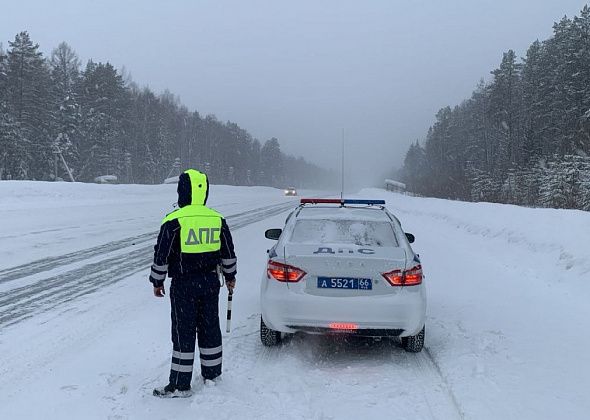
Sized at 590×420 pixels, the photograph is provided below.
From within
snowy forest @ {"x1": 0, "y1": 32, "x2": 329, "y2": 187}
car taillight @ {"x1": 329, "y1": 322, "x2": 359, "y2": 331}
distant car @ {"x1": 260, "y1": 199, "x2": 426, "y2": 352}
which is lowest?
car taillight @ {"x1": 329, "y1": 322, "x2": 359, "y2": 331}

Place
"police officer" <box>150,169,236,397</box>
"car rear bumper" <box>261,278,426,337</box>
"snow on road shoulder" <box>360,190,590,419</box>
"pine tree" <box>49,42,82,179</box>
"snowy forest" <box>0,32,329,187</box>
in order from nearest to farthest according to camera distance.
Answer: "police officer" <box>150,169,236,397</box>, "snow on road shoulder" <box>360,190,590,419</box>, "car rear bumper" <box>261,278,426,337</box>, "snowy forest" <box>0,32,329,187</box>, "pine tree" <box>49,42,82,179</box>

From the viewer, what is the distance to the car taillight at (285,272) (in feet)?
15.4

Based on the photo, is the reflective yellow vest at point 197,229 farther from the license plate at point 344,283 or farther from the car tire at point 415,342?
the car tire at point 415,342

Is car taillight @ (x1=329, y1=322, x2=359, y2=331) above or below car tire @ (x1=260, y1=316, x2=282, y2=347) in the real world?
above

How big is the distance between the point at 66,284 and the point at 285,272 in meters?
4.59

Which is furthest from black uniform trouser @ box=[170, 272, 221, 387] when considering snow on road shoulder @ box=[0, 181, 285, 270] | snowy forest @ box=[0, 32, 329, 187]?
snowy forest @ box=[0, 32, 329, 187]

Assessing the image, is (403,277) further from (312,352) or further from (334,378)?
(312,352)

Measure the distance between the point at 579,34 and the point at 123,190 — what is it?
44.5 m

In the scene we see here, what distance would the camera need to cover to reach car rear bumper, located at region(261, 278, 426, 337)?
4566mm

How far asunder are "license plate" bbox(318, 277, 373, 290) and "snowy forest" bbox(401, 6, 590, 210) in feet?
61.5

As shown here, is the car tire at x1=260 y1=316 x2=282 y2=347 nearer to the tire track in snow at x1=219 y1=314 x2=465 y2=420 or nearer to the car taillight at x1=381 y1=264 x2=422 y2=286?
the tire track in snow at x1=219 y1=314 x2=465 y2=420

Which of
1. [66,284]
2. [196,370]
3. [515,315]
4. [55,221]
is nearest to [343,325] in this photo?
[196,370]

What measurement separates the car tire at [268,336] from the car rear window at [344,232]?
95 cm

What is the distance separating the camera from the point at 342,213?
587 centimetres
